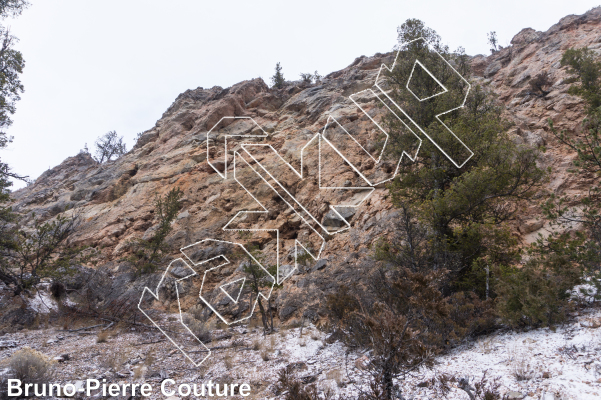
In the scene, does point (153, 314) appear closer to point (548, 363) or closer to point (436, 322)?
point (436, 322)

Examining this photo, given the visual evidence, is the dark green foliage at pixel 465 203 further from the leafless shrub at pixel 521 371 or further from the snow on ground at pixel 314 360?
the leafless shrub at pixel 521 371

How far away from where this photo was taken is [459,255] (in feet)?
23.1

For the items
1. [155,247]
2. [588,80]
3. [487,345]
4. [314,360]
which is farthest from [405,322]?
[155,247]

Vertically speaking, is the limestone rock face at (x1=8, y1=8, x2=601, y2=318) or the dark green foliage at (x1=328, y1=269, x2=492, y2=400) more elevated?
the limestone rock face at (x1=8, y1=8, x2=601, y2=318)

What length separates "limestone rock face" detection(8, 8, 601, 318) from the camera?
10992mm

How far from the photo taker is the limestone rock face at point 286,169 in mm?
10992

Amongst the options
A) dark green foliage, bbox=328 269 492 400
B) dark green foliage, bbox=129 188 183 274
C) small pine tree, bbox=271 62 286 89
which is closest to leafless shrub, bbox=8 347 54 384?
dark green foliage, bbox=328 269 492 400

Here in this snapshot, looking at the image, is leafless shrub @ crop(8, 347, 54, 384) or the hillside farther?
the hillside

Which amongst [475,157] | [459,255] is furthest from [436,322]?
[475,157]

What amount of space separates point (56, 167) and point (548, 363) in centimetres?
4674

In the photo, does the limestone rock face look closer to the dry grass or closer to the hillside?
the hillside

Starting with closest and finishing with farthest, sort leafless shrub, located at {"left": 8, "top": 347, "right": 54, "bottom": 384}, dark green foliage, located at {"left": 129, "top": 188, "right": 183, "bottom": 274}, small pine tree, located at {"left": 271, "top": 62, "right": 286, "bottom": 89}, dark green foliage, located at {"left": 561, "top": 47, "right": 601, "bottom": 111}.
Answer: leafless shrub, located at {"left": 8, "top": 347, "right": 54, "bottom": 384} → dark green foliage, located at {"left": 561, "top": 47, "right": 601, "bottom": 111} → dark green foliage, located at {"left": 129, "top": 188, "right": 183, "bottom": 274} → small pine tree, located at {"left": 271, "top": 62, "right": 286, "bottom": 89}

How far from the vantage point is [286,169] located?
17.9 metres

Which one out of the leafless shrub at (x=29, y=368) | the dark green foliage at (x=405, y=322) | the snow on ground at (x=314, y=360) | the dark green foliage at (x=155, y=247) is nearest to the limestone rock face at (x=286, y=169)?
the dark green foliage at (x=155, y=247)
